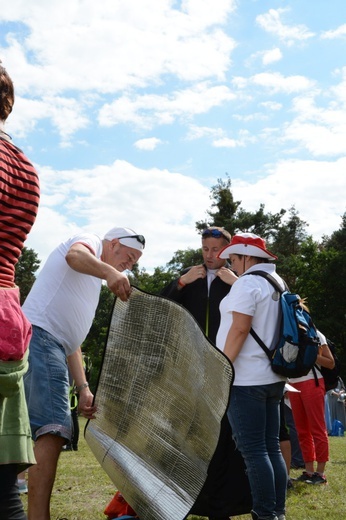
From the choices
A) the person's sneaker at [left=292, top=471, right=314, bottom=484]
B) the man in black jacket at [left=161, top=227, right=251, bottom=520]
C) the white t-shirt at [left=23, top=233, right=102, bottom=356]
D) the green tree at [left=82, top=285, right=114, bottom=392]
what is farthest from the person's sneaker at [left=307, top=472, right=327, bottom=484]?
the green tree at [left=82, top=285, right=114, bottom=392]

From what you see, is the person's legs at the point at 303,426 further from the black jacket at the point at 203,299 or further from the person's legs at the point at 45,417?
the person's legs at the point at 45,417

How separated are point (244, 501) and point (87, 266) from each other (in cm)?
222

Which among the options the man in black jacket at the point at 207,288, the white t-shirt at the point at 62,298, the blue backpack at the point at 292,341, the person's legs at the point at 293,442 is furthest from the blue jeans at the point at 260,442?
the person's legs at the point at 293,442

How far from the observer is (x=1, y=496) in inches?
84.0

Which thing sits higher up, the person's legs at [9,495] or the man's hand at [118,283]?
the man's hand at [118,283]

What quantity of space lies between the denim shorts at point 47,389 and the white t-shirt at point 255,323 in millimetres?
1346

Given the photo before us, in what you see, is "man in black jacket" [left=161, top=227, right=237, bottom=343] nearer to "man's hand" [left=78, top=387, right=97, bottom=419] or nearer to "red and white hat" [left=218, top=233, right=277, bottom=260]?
"red and white hat" [left=218, top=233, right=277, bottom=260]

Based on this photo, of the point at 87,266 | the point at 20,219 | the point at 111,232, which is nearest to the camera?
the point at 20,219

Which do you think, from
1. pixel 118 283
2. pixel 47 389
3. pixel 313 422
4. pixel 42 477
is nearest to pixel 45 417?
pixel 47 389

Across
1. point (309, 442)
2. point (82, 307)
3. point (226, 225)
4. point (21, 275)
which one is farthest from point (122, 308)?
point (21, 275)

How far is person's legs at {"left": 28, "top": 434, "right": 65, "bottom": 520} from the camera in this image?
138 inches

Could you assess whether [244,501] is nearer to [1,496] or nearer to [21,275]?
[1,496]

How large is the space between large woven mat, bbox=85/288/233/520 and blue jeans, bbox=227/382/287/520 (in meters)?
0.97

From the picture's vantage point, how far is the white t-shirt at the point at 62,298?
383 centimetres
